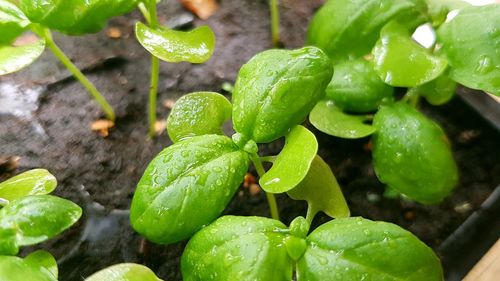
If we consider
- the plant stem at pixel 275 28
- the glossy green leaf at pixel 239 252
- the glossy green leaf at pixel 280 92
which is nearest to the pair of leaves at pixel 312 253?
the glossy green leaf at pixel 239 252

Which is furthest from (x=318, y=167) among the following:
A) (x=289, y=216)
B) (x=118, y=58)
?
(x=118, y=58)

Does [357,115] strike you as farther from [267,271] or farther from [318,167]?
[267,271]

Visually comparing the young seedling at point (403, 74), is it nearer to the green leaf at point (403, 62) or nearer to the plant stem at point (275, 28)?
the green leaf at point (403, 62)

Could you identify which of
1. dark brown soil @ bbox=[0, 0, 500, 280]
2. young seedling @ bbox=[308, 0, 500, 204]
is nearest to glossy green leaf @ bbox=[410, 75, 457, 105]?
young seedling @ bbox=[308, 0, 500, 204]

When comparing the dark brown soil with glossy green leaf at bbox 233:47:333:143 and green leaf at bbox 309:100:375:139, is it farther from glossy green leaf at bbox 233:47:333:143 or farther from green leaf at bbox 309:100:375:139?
glossy green leaf at bbox 233:47:333:143

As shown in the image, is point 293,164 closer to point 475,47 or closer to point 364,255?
point 364,255
